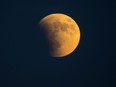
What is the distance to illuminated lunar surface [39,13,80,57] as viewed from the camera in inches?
650

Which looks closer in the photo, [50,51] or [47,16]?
[50,51]

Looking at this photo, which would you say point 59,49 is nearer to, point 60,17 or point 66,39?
point 66,39

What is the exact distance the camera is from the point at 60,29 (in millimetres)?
16500

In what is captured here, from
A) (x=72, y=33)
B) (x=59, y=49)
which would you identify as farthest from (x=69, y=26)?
(x=59, y=49)

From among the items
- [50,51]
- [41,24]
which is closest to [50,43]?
[50,51]

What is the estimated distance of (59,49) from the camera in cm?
1661

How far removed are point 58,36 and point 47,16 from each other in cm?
199

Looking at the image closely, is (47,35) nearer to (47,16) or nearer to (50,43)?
(50,43)

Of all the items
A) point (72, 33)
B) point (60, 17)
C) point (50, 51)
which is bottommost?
point (50, 51)

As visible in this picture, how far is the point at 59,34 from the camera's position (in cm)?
1652

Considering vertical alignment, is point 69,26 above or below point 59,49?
above

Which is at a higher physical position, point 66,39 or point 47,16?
point 47,16

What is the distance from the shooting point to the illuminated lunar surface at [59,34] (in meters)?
16.5

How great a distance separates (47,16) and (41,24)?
0.81m
